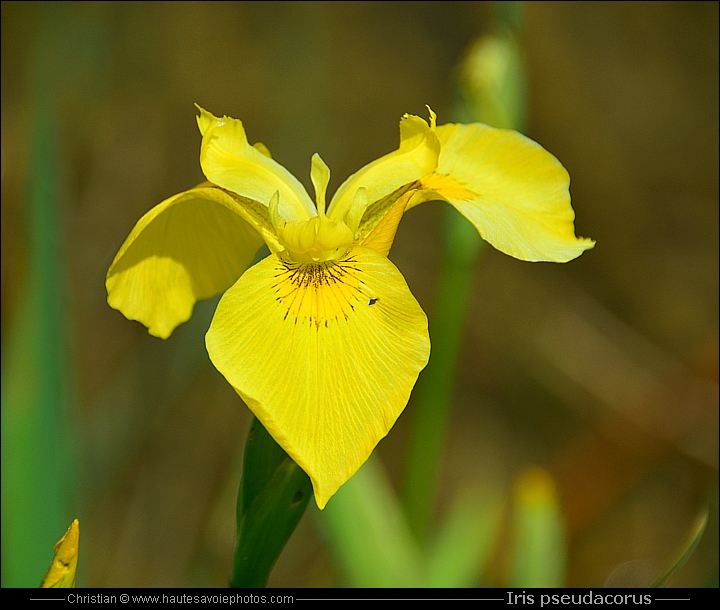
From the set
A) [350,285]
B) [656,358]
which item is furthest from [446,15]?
[350,285]

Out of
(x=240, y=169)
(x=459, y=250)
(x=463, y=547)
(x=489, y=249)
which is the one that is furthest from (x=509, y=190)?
(x=489, y=249)

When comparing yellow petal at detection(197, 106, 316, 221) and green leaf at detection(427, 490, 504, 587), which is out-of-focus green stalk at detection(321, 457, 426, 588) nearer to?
green leaf at detection(427, 490, 504, 587)

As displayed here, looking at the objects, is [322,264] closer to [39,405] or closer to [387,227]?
[387,227]

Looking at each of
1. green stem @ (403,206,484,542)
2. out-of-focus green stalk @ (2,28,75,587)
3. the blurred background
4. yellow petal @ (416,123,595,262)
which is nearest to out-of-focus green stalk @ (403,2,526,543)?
green stem @ (403,206,484,542)

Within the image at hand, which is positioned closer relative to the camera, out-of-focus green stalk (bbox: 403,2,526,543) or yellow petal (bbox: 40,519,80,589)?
yellow petal (bbox: 40,519,80,589)

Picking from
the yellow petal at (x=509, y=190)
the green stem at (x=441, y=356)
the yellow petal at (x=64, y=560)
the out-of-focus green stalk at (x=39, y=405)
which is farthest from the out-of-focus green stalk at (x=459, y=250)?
the yellow petal at (x=64, y=560)

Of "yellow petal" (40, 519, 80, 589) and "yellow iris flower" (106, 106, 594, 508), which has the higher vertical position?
"yellow iris flower" (106, 106, 594, 508)
